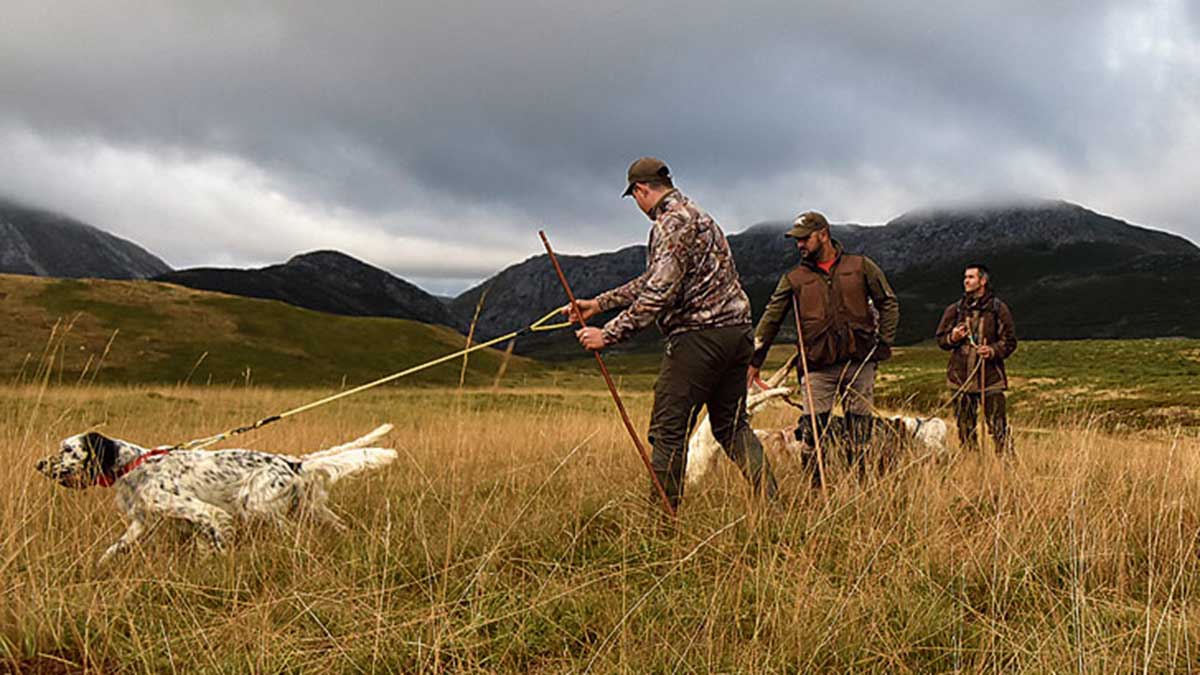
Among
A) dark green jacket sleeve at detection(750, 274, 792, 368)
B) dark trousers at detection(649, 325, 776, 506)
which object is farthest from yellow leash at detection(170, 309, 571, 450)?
dark green jacket sleeve at detection(750, 274, 792, 368)

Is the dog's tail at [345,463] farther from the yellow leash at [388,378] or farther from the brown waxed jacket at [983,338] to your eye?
the brown waxed jacket at [983,338]

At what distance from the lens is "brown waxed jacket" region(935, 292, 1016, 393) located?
8.16 meters

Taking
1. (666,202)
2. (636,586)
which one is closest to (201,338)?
(666,202)

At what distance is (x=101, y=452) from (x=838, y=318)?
523 cm

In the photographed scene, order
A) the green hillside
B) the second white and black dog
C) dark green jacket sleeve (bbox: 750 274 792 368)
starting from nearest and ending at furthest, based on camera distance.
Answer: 1. the second white and black dog
2. dark green jacket sleeve (bbox: 750 274 792 368)
3. the green hillside

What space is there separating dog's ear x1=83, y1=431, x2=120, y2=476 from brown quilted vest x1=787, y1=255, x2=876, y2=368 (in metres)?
4.88

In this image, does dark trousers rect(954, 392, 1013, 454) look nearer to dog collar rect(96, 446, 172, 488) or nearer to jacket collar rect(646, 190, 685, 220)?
jacket collar rect(646, 190, 685, 220)

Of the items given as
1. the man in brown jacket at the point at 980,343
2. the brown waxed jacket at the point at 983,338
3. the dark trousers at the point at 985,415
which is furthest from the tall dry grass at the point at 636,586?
the brown waxed jacket at the point at 983,338

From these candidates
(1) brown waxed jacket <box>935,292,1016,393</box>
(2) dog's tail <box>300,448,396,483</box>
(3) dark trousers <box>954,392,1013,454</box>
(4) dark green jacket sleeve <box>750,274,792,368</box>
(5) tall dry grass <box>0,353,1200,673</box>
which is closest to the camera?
(5) tall dry grass <box>0,353,1200,673</box>

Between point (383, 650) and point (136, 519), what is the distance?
2.57 m

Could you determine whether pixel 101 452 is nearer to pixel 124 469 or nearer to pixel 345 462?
pixel 124 469

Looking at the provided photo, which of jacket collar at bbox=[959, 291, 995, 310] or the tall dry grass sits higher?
jacket collar at bbox=[959, 291, 995, 310]

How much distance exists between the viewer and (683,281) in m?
4.62

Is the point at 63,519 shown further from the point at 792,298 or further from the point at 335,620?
the point at 792,298
